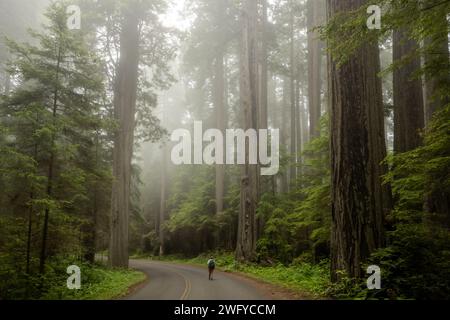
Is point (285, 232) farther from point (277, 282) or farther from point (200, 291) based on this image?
point (200, 291)

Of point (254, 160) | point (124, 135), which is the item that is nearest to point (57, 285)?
point (124, 135)

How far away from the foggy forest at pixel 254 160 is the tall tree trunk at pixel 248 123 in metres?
0.08

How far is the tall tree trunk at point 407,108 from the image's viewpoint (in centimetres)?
1086

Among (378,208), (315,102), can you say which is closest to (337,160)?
(378,208)

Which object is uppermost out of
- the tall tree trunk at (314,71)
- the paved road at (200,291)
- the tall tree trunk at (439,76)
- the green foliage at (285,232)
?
the tall tree trunk at (314,71)

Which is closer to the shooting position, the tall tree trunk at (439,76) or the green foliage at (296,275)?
the tall tree trunk at (439,76)

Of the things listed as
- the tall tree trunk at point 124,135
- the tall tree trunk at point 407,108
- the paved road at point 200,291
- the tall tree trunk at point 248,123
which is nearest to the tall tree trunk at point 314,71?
the tall tree trunk at point 248,123

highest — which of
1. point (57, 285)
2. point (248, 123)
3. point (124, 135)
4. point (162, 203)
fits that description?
point (248, 123)

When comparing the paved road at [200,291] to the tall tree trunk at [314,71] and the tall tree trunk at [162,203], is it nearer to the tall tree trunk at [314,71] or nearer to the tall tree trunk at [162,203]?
the tall tree trunk at [314,71]

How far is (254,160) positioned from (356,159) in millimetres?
11983

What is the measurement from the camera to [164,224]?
32.5 meters

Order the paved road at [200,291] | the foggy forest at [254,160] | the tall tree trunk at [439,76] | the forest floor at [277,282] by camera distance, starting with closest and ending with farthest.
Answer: the tall tree trunk at [439,76] → the foggy forest at [254,160] → the forest floor at [277,282] → the paved road at [200,291]

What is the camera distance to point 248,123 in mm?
19797
